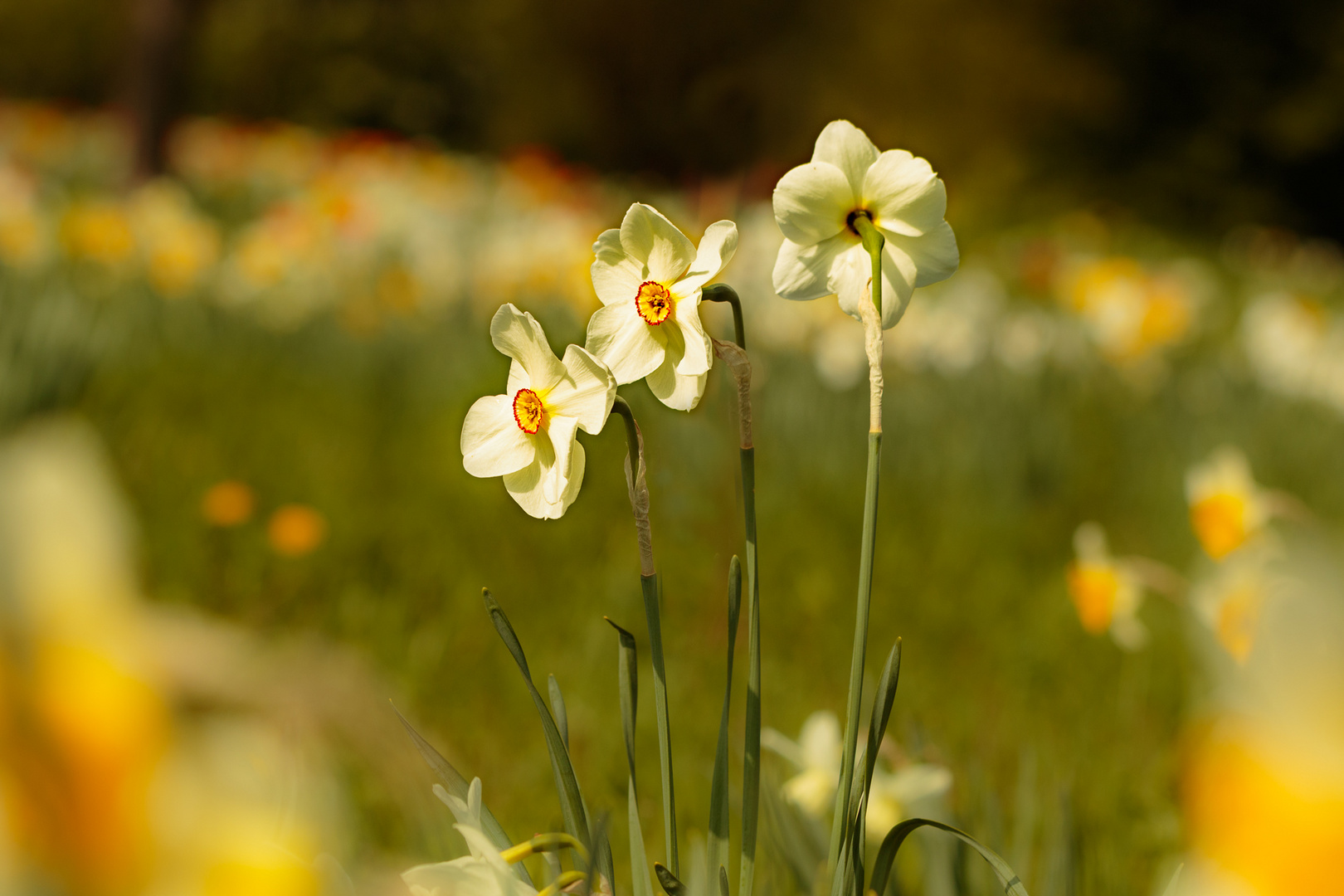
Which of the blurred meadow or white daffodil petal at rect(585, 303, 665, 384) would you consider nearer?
the blurred meadow

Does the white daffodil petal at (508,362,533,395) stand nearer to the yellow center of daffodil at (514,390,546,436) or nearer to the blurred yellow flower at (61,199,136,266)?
the yellow center of daffodil at (514,390,546,436)

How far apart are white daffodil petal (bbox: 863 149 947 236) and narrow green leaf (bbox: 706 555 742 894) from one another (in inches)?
8.9

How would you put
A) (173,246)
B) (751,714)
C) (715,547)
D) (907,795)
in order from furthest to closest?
(173,246), (715,547), (907,795), (751,714)

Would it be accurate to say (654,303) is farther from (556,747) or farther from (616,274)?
(556,747)

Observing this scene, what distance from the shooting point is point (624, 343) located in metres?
0.62

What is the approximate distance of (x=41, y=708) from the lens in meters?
0.21

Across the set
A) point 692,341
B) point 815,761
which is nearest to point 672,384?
point 692,341

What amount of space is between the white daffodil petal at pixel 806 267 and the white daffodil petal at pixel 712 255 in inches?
1.4

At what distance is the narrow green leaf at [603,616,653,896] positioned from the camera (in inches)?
25.5

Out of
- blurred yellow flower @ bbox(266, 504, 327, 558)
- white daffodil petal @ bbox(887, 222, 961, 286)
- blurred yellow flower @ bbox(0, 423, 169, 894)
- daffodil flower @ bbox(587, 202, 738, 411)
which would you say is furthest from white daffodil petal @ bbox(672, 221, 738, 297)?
blurred yellow flower @ bbox(266, 504, 327, 558)

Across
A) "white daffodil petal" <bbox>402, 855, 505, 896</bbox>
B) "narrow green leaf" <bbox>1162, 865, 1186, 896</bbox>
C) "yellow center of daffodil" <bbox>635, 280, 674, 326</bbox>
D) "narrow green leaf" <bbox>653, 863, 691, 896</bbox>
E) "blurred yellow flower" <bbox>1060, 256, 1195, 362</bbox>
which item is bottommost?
"narrow green leaf" <bbox>1162, 865, 1186, 896</bbox>

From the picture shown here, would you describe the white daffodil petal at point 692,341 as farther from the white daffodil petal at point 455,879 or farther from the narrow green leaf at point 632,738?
the white daffodil petal at point 455,879

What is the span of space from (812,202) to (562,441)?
0.21 meters

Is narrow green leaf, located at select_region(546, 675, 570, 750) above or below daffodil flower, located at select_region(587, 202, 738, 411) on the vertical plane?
below
